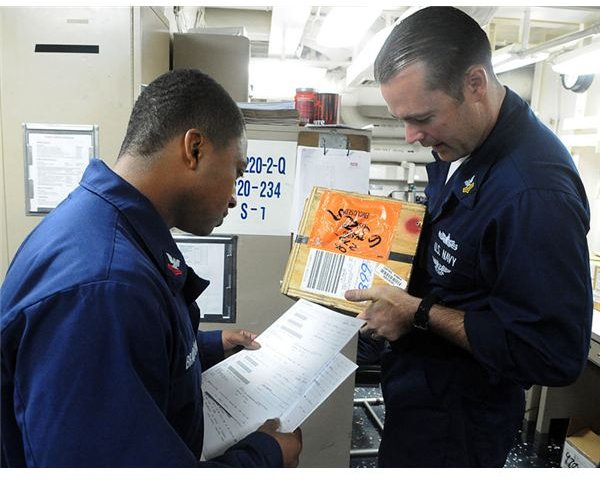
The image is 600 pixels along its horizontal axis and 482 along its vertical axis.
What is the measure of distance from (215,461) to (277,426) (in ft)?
0.47

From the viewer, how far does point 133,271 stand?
1.94 feet

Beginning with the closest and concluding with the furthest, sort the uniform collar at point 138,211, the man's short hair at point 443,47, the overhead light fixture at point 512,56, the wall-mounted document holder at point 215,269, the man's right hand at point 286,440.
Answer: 1. the uniform collar at point 138,211
2. the man's right hand at point 286,440
3. the man's short hair at point 443,47
4. the wall-mounted document holder at point 215,269
5. the overhead light fixture at point 512,56

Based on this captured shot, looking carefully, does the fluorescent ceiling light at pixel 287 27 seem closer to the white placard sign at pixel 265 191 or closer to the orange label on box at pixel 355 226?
the white placard sign at pixel 265 191

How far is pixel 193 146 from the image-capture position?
0.75 meters

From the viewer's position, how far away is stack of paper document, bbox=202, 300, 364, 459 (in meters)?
0.89

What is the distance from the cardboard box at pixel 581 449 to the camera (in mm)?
1906

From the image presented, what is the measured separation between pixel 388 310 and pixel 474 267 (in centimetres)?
21

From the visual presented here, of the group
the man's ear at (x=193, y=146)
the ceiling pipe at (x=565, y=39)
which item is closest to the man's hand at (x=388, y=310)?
the man's ear at (x=193, y=146)

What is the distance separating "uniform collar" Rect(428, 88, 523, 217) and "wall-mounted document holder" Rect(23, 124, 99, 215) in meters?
1.04

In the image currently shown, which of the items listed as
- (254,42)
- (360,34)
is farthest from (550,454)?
(254,42)

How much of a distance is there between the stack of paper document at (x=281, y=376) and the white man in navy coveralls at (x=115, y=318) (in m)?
0.11

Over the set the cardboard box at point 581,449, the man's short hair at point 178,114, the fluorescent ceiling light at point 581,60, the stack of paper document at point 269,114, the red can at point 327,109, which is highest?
the fluorescent ceiling light at point 581,60

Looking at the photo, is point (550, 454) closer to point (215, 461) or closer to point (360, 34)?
point (215, 461)

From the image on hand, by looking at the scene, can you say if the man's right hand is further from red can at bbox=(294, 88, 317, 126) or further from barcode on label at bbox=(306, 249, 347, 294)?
red can at bbox=(294, 88, 317, 126)
